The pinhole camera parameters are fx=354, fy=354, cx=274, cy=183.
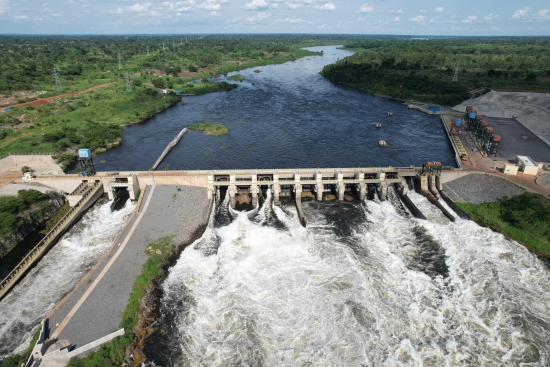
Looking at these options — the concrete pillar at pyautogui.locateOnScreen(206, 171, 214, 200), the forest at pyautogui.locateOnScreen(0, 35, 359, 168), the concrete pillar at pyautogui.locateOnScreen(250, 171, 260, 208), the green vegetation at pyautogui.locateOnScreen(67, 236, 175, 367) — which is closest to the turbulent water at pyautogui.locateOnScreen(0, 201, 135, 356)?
the green vegetation at pyautogui.locateOnScreen(67, 236, 175, 367)

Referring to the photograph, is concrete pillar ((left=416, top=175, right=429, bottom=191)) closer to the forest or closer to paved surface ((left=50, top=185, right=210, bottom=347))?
paved surface ((left=50, top=185, right=210, bottom=347))

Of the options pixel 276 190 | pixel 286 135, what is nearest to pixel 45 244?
pixel 276 190

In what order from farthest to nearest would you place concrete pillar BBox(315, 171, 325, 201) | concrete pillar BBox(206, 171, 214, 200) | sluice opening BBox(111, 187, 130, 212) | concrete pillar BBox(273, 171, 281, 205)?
1. concrete pillar BBox(315, 171, 325, 201)
2. concrete pillar BBox(273, 171, 281, 205)
3. sluice opening BBox(111, 187, 130, 212)
4. concrete pillar BBox(206, 171, 214, 200)

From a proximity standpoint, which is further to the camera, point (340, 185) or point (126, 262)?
point (340, 185)

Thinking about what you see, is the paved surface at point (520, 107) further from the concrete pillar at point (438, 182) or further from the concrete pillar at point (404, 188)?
the concrete pillar at point (404, 188)

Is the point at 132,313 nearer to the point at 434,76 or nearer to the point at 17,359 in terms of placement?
the point at 17,359

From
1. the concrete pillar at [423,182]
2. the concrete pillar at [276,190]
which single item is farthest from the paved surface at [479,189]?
the concrete pillar at [276,190]

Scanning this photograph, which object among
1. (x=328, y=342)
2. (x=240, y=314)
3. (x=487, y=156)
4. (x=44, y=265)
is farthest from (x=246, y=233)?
(x=487, y=156)
